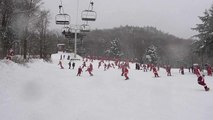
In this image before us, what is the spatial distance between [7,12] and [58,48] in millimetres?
88103

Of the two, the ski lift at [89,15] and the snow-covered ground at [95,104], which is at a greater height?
the ski lift at [89,15]

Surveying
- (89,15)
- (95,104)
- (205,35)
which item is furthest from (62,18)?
(95,104)

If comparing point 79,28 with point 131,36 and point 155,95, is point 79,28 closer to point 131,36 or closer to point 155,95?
point 155,95

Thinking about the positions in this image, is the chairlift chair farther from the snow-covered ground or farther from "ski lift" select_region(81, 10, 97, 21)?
the snow-covered ground

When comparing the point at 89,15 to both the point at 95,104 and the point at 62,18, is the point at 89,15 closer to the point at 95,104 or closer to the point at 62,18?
the point at 62,18

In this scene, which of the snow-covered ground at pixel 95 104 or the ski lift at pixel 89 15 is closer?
the snow-covered ground at pixel 95 104

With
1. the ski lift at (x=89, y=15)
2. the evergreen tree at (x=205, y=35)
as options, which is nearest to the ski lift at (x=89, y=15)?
the ski lift at (x=89, y=15)

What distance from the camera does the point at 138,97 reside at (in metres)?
15.0

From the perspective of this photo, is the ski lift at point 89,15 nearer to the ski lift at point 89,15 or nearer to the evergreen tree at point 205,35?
the ski lift at point 89,15

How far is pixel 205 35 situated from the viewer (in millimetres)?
37562

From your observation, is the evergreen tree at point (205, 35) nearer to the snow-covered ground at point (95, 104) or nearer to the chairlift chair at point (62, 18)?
the chairlift chair at point (62, 18)

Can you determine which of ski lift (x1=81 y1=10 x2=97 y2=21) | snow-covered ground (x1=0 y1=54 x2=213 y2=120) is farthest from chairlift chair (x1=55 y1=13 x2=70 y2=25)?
snow-covered ground (x1=0 y1=54 x2=213 y2=120)

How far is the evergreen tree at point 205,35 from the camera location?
3716 cm

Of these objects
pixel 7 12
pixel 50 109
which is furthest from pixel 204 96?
pixel 7 12
